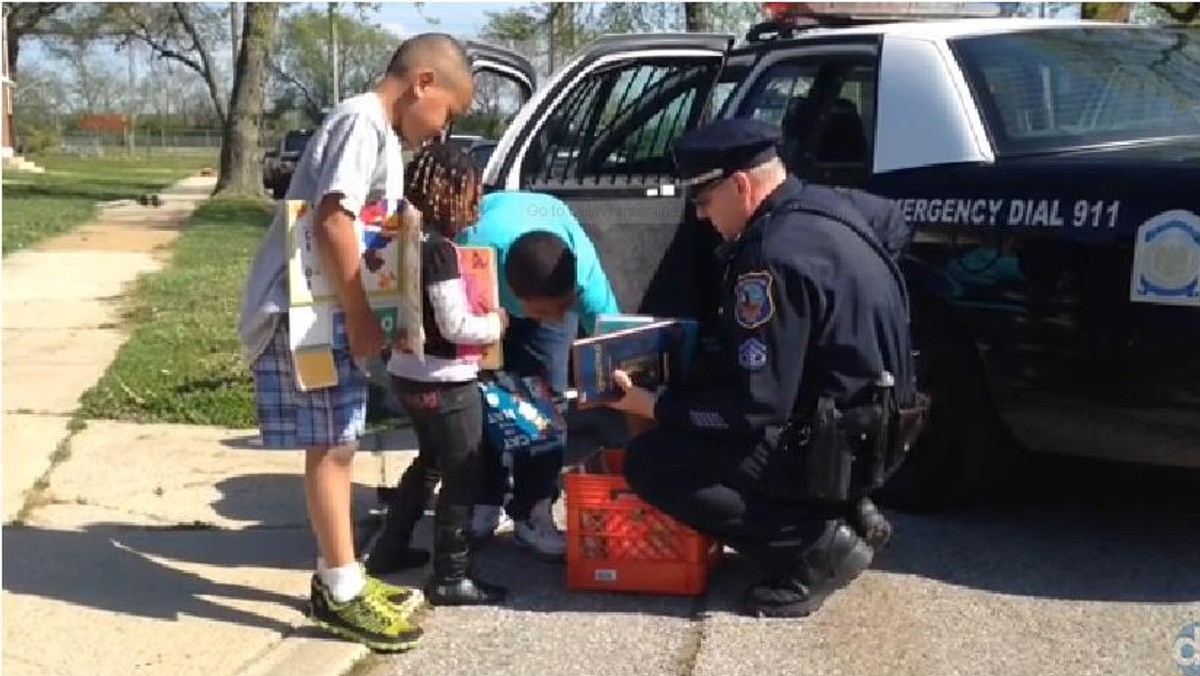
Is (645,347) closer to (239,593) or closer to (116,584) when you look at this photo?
(239,593)

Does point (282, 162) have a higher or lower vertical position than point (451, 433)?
lower

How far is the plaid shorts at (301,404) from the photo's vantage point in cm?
423

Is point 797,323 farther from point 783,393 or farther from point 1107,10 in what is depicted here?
point 1107,10

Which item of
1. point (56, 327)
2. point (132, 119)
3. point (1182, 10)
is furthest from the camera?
point (132, 119)

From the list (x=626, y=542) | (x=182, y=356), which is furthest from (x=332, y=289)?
(x=182, y=356)

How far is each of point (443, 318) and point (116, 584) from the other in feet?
4.70

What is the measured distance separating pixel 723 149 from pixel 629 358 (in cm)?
65

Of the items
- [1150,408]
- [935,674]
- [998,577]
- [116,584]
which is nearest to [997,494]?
[998,577]

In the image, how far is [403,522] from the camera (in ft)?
16.3

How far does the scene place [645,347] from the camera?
14.6 feet

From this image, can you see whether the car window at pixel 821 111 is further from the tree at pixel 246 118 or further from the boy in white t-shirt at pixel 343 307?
the tree at pixel 246 118

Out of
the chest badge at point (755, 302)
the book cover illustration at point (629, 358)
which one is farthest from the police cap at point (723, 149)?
the book cover illustration at point (629, 358)

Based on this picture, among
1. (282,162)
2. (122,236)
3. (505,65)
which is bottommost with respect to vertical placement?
(122,236)

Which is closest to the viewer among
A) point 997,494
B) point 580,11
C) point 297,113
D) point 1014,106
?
point 1014,106
